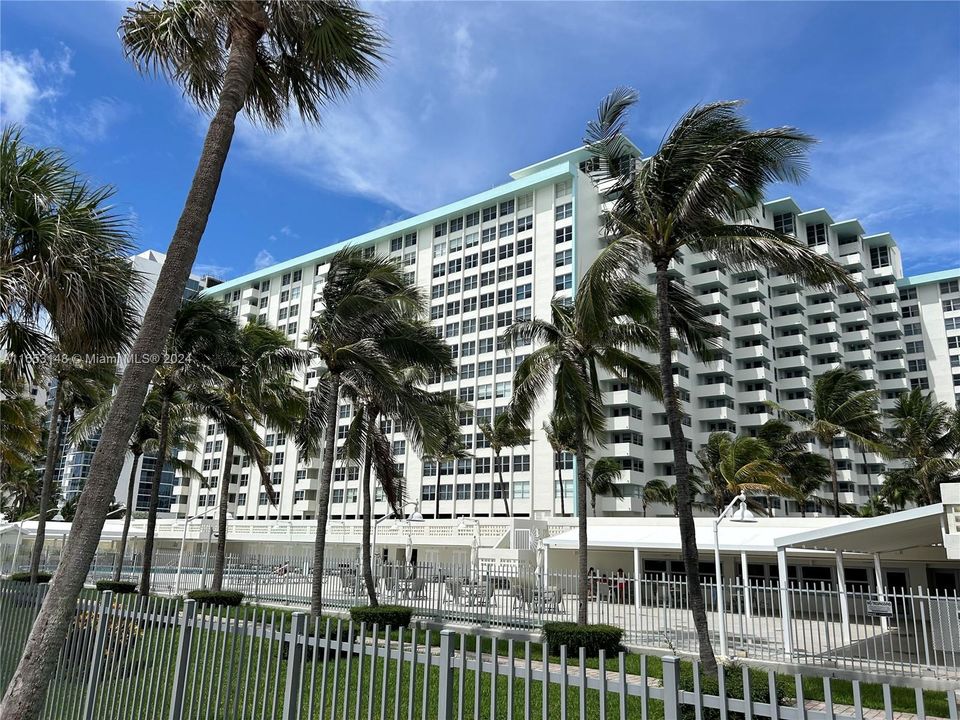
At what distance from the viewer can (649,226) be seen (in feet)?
48.1

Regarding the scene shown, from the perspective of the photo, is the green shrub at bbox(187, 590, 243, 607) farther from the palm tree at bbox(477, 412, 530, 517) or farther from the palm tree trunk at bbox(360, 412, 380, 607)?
the palm tree at bbox(477, 412, 530, 517)

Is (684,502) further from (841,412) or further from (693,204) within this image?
(841,412)

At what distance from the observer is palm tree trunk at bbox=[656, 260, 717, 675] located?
12.9 m

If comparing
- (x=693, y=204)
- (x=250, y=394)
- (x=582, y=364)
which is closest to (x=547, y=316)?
(x=250, y=394)

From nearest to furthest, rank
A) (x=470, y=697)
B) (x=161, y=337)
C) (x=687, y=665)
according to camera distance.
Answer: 1. (x=161, y=337)
2. (x=470, y=697)
3. (x=687, y=665)

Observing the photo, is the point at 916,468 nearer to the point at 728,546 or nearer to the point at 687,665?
the point at 728,546

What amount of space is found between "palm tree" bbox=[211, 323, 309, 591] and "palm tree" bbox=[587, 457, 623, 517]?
33.1 meters

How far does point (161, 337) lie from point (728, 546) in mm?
19708

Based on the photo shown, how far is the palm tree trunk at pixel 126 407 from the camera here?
22.6ft

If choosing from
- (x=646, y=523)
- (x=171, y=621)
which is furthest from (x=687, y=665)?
(x=646, y=523)

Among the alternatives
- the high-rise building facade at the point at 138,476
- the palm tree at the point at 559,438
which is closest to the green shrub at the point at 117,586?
the palm tree at the point at 559,438

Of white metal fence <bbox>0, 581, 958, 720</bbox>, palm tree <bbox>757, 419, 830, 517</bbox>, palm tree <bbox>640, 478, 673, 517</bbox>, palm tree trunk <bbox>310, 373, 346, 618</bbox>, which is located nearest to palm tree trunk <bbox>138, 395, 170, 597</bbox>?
palm tree trunk <bbox>310, 373, 346, 618</bbox>

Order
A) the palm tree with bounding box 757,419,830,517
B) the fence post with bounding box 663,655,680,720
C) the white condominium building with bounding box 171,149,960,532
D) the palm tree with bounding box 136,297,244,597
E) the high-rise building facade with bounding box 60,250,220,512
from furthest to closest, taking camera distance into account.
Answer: the high-rise building facade with bounding box 60,250,220,512, the white condominium building with bounding box 171,149,960,532, the palm tree with bounding box 757,419,830,517, the palm tree with bounding box 136,297,244,597, the fence post with bounding box 663,655,680,720

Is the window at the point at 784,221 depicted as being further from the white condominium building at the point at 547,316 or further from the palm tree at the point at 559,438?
the palm tree at the point at 559,438
